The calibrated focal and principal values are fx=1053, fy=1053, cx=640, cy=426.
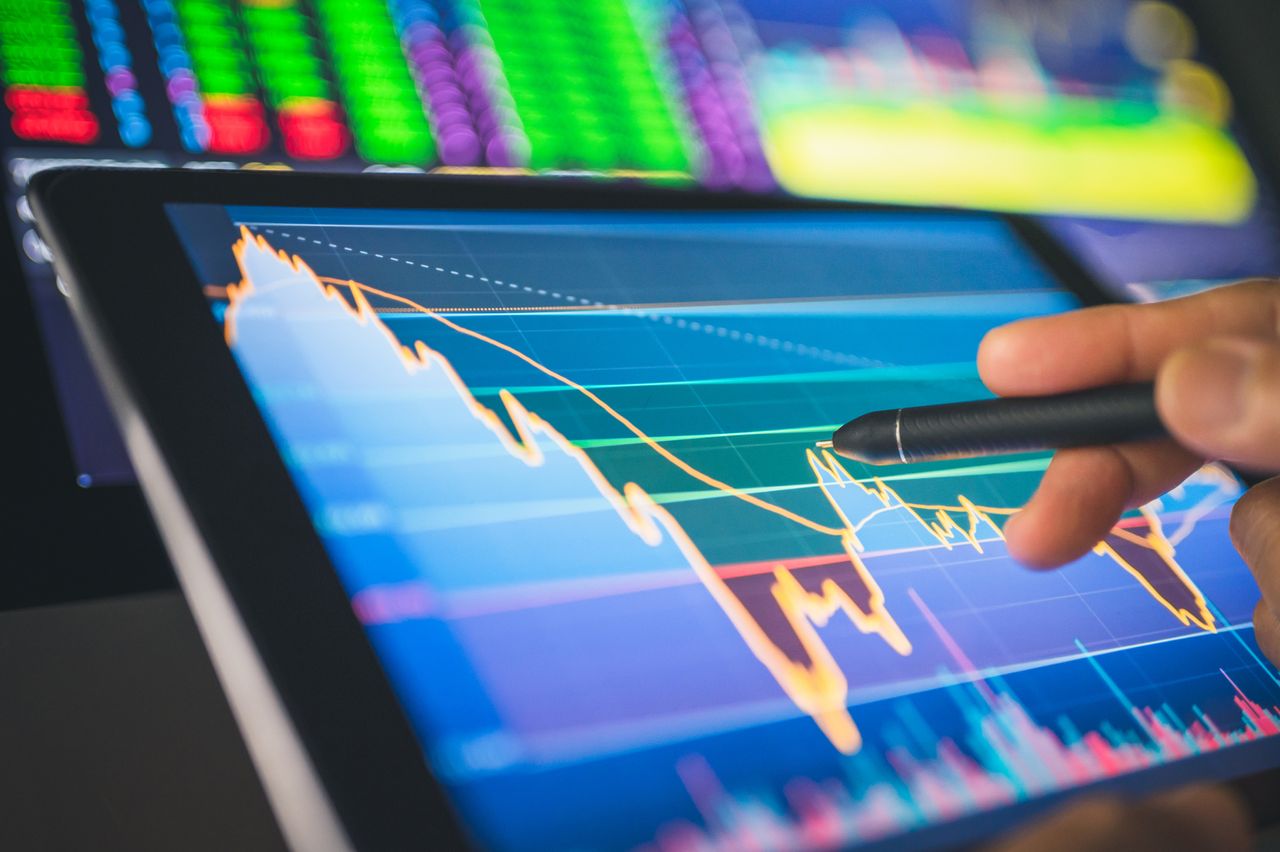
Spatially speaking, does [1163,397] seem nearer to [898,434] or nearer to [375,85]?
[898,434]

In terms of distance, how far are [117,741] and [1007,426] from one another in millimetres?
366

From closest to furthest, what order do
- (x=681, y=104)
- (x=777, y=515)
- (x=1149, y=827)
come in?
(x=1149, y=827)
(x=777, y=515)
(x=681, y=104)

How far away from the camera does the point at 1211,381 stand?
1.15 feet

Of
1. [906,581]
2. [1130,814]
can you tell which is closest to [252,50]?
[906,581]

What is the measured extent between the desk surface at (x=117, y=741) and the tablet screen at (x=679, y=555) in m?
0.16

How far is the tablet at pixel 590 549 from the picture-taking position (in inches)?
11.7

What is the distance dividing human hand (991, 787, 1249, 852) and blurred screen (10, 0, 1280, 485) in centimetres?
45

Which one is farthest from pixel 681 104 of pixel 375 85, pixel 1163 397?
pixel 1163 397

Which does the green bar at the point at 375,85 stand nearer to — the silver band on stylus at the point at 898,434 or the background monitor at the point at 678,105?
the background monitor at the point at 678,105

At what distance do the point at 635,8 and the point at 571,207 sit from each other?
0.55 metres

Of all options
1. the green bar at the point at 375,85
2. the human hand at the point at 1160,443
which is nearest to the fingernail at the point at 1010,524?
the human hand at the point at 1160,443

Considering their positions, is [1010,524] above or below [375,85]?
below

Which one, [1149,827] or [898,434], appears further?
[898,434]

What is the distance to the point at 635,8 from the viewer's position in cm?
94
